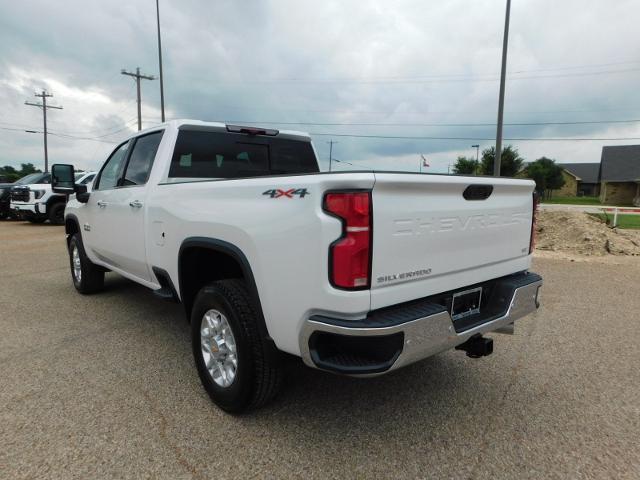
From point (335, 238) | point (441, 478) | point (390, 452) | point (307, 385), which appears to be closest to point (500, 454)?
point (441, 478)

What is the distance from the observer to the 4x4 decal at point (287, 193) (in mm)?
2094

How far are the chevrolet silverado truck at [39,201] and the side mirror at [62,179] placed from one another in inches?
462

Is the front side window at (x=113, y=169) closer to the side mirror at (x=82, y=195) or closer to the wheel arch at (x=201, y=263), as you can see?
the side mirror at (x=82, y=195)

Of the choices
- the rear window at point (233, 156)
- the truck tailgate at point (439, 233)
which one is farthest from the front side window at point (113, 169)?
the truck tailgate at point (439, 233)

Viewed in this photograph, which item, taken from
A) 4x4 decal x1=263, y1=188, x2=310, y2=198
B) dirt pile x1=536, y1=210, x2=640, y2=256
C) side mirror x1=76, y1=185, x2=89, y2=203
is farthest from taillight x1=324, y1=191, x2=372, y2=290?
dirt pile x1=536, y1=210, x2=640, y2=256

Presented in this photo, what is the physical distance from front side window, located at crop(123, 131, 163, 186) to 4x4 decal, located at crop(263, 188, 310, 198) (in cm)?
195

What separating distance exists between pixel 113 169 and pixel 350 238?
12.1 ft

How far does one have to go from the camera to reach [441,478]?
7.22 feet

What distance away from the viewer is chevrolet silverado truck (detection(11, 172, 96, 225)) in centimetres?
1554

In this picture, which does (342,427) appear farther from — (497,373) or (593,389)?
(593,389)

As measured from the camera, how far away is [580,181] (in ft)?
228

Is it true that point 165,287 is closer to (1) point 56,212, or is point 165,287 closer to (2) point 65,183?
(2) point 65,183

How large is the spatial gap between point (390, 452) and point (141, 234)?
2.62m

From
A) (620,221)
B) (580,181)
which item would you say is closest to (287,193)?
(620,221)
